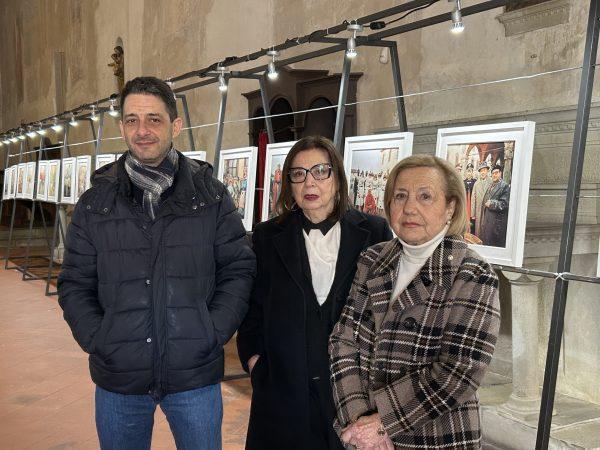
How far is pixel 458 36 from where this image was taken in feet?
21.0

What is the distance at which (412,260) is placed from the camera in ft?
6.41

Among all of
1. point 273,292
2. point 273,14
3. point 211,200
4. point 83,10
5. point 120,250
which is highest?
point 83,10

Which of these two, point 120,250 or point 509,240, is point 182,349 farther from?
point 509,240

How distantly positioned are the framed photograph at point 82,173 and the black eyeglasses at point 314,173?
6590mm

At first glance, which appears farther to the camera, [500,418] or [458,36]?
[458,36]

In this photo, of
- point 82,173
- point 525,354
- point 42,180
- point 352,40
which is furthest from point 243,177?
point 42,180

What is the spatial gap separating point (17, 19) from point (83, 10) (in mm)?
8105

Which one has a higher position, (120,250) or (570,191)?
(570,191)

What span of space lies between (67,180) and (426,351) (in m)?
8.08

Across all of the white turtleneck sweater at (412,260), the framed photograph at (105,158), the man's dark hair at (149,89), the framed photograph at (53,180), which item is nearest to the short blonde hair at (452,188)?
the white turtleneck sweater at (412,260)

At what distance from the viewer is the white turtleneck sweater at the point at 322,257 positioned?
2248mm

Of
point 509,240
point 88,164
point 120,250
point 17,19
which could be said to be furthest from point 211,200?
point 17,19

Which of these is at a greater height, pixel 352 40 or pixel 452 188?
pixel 352 40

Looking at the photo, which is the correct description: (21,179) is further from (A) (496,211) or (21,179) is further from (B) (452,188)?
(B) (452,188)
